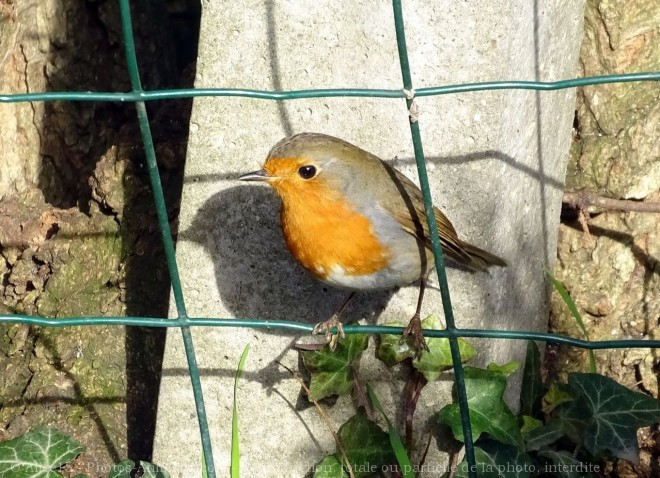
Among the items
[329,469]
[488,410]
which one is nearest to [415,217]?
[488,410]

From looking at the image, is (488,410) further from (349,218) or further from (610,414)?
(349,218)

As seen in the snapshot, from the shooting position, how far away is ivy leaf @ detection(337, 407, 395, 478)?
300 centimetres

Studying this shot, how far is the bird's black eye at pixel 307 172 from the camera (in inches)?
108

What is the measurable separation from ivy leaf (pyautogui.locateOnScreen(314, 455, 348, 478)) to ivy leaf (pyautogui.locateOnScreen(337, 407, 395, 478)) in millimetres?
39

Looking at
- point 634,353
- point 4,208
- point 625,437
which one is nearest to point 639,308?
point 634,353

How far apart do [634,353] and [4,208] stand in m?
2.39

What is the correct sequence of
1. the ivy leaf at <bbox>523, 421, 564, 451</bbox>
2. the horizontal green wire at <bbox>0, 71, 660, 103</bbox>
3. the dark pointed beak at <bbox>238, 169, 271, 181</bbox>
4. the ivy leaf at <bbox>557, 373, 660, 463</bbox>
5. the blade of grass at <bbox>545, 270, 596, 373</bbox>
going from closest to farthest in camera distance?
the horizontal green wire at <bbox>0, 71, 660, 103</bbox> → the dark pointed beak at <bbox>238, 169, 271, 181</bbox> → the ivy leaf at <bbox>557, 373, 660, 463</bbox> → the ivy leaf at <bbox>523, 421, 564, 451</bbox> → the blade of grass at <bbox>545, 270, 596, 373</bbox>

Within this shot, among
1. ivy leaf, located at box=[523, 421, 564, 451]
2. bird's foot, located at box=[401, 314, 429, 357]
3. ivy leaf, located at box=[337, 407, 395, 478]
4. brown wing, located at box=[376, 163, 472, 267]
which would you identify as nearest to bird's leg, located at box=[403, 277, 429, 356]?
bird's foot, located at box=[401, 314, 429, 357]

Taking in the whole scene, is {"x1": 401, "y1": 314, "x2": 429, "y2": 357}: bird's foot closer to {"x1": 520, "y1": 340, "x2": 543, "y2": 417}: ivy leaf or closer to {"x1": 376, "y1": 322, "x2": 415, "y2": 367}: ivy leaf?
{"x1": 376, "y1": 322, "x2": 415, "y2": 367}: ivy leaf

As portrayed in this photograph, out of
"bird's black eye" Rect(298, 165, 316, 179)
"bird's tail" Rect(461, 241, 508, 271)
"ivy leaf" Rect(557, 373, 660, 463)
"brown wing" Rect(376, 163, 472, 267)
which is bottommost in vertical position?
"ivy leaf" Rect(557, 373, 660, 463)

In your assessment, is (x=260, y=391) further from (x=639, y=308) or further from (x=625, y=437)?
(x=639, y=308)

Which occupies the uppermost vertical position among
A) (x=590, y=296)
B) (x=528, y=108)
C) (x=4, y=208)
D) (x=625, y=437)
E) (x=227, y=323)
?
Result: (x=4, y=208)

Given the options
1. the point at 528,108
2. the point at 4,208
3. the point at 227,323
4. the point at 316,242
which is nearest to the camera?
the point at 227,323

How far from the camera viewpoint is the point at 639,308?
11.5ft
